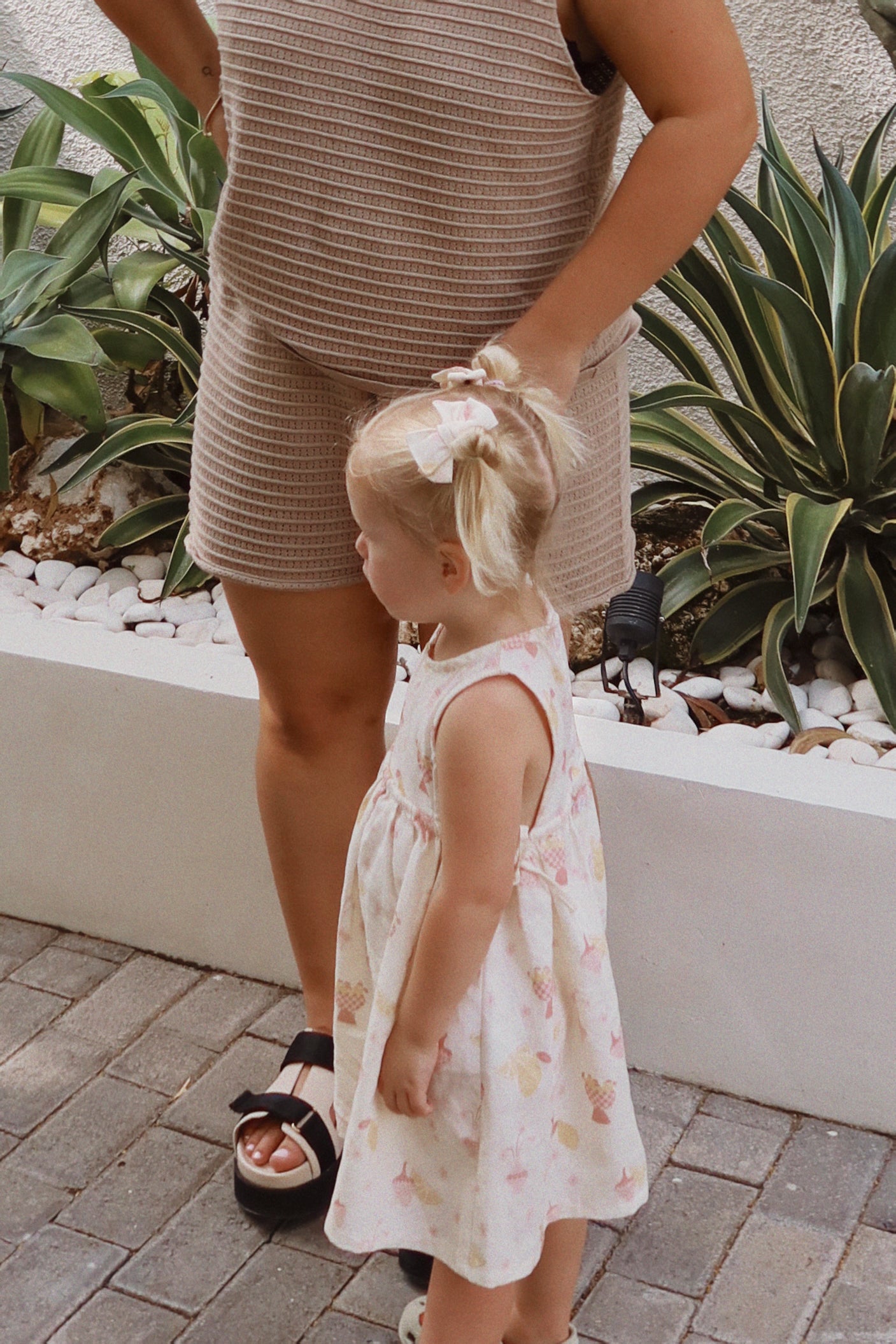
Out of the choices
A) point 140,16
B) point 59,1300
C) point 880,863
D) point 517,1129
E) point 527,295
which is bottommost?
point 59,1300

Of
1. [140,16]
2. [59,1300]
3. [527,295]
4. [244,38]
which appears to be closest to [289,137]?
[244,38]

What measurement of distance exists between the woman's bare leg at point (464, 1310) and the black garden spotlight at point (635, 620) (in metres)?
1.13

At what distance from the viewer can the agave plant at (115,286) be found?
2.90m

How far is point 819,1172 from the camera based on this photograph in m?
1.98

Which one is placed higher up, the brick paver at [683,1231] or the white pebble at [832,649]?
the white pebble at [832,649]

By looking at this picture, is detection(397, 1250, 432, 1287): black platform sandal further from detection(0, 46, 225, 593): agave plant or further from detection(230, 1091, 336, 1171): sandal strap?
detection(0, 46, 225, 593): agave plant

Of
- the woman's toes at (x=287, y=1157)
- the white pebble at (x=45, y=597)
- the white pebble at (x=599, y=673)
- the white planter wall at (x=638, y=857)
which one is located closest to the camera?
the woman's toes at (x=287, y=1157)

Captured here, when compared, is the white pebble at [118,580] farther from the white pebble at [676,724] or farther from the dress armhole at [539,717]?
the dress armhole at [539,717]

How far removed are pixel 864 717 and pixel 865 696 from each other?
79 millimetres

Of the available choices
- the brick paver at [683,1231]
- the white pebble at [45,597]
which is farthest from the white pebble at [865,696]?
the white pebble at [45,597]

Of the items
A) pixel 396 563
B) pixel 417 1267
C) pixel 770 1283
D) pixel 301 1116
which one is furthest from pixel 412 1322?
Result: pixel 396 563

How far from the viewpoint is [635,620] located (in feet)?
7.81

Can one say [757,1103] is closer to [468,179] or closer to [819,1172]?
[819,1172]

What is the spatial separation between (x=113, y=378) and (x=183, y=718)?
1.64 meters
